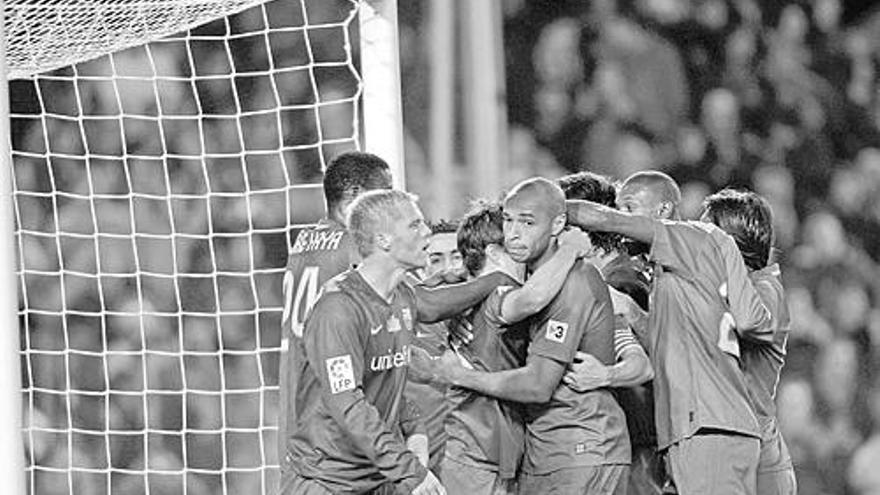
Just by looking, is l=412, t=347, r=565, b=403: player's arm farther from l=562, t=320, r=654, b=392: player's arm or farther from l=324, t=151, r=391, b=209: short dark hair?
l=324, t=151, r=391, b=209: short dark hair

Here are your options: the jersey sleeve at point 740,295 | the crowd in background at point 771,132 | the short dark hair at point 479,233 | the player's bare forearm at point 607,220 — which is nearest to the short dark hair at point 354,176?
the short dark hair at point 479,233

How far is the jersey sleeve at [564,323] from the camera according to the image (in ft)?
10.5

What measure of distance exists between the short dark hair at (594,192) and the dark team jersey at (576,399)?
218 mm

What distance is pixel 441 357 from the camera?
338 cm

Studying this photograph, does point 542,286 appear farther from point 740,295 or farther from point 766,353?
point 766,353

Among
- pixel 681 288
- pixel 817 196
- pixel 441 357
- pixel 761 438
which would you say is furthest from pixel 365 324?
pixel 817 196

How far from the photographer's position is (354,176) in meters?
3.39

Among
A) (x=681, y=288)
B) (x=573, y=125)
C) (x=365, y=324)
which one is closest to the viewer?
(x=365, y=324)

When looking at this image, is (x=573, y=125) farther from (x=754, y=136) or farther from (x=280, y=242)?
(x=280, y=242)

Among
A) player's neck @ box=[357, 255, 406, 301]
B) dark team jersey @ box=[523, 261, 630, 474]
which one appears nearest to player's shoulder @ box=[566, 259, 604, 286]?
dark team jersey @ box=[523, 261, 630, 474]

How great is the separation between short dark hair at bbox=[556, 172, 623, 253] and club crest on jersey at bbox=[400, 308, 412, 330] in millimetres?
492

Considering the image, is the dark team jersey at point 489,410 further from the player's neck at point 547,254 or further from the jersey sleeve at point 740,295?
the jersey sleeve at point 740,295

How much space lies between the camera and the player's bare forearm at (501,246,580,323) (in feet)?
10.4

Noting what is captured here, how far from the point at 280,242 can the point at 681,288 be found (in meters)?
2.03
